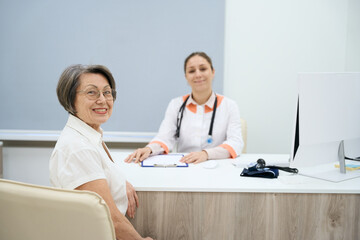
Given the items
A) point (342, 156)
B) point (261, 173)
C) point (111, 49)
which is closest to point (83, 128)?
point (261, 173)

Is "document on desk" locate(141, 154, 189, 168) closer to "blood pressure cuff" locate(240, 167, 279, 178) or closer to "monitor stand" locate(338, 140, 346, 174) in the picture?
"blood pressure cuff" locate(240, 167, 279, 178)

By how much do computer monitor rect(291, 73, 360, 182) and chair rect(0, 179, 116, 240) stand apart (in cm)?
97

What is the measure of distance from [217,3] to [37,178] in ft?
8.05

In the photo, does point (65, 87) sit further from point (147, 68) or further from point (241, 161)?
point (147, 68)

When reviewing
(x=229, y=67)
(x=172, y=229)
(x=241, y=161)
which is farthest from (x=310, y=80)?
(x=229, y=67)

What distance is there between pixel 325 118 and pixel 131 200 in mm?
961

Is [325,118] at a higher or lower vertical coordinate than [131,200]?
higher

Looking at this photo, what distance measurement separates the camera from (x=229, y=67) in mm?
2809

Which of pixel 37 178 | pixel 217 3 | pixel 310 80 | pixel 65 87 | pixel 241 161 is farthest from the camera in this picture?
pixel 37 178

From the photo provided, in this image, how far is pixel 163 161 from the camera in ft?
5.55

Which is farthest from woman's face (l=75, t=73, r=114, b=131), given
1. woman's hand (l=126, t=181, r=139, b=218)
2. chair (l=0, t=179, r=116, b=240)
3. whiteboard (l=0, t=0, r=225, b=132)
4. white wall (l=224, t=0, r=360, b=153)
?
white wall (l=224, t=0, r=360, b=153)

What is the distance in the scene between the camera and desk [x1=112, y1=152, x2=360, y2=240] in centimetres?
129

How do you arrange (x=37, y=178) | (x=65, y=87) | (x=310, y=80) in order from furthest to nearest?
(x=37, y=178)
(x=310, y=80)
(x=65, y=87)

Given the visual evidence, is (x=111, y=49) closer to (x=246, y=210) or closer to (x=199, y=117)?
(x=199, y=117)
